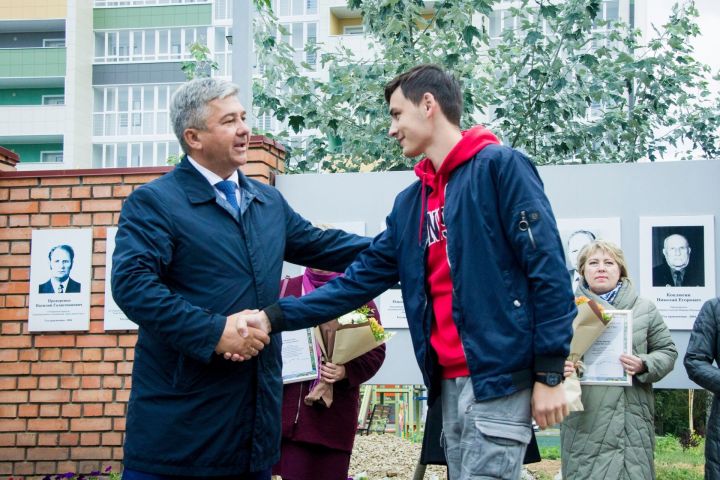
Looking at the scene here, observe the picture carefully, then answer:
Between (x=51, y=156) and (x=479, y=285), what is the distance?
42950 mm

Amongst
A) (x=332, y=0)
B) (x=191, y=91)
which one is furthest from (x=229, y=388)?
(x=332, y=0)

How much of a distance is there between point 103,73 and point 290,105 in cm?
3295

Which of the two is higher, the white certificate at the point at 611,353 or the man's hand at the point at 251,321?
the man's hand at the point at 251,321

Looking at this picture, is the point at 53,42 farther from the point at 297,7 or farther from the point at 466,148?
the point at 466,148

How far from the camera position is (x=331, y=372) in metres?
4.86

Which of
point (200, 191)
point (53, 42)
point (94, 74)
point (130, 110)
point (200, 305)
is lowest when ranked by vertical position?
point (200, 305)

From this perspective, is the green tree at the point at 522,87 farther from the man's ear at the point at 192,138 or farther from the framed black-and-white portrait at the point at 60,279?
the man's ear at the point at 192,138

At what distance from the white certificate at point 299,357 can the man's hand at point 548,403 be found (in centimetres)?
219

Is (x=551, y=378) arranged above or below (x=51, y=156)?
below

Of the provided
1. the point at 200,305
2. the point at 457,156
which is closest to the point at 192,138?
the point at 200,305

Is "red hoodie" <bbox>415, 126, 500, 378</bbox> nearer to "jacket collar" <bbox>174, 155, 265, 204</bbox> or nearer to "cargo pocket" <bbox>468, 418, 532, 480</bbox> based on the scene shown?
"cargo pocket" <bbox>468, 418, 532, 480</bbox>

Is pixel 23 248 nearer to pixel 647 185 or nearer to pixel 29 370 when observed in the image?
A: pixel 29 370

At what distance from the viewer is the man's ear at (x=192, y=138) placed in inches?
149

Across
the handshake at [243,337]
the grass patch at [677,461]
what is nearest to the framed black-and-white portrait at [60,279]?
the handshake at [243,337]
